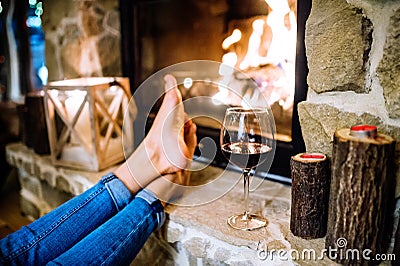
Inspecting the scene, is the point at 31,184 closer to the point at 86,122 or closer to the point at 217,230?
the point at 86,122

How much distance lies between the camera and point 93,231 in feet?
2.77

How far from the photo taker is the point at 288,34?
1015 millimetres

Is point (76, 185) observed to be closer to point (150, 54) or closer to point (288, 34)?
point (150, 54)

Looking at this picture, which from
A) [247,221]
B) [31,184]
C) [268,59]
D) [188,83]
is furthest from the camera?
[31,184]

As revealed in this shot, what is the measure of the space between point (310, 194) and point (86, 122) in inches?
30.7

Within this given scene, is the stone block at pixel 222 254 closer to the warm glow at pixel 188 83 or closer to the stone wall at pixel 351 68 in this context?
the stone wall at pixel 351 68

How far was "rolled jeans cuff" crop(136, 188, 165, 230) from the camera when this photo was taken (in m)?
0.90

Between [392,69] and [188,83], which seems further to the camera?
[188,83]

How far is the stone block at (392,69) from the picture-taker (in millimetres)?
666

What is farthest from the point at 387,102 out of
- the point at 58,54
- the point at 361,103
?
the point at 58,54

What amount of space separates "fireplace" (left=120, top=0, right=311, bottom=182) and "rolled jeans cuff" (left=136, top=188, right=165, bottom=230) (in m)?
0.34

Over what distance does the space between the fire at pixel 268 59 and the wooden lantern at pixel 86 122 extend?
37 cm

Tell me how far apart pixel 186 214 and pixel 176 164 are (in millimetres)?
153

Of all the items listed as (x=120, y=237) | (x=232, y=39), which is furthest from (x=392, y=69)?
(x=120, y=237)
